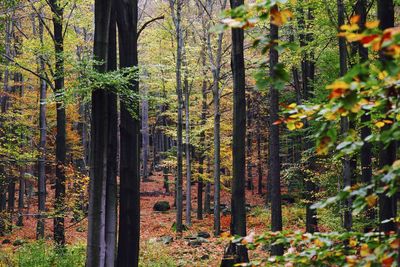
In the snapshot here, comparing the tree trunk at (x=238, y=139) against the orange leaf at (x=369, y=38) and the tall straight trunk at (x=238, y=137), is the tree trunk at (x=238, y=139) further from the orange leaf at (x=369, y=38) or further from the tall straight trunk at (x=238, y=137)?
the orange leaf at (x=369, y=38)

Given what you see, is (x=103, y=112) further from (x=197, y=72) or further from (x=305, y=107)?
(x=197, y=72)

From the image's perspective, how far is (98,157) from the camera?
7.10 meters

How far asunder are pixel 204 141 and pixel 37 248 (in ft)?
44.4

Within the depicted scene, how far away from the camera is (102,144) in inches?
282

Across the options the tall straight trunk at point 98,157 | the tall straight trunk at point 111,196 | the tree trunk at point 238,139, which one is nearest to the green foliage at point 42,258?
the tall straight trunk at point 111,196

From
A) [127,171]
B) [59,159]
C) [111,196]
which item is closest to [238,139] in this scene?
[127,171]

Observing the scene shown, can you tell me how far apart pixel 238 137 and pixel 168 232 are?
12.2m

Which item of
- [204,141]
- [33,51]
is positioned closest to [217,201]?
[204,141]

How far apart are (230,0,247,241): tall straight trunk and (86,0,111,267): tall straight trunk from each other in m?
3.41

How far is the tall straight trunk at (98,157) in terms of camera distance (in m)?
7.04

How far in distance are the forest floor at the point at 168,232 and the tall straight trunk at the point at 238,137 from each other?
727mm

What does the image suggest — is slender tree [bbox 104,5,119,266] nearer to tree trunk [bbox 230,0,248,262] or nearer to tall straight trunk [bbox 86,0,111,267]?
tall straight trunk [bbox 86,0,111,267]

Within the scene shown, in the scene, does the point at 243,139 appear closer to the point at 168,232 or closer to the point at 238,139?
the point at 238,139

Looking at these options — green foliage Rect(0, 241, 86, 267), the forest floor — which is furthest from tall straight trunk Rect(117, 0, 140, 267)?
the forest floor
